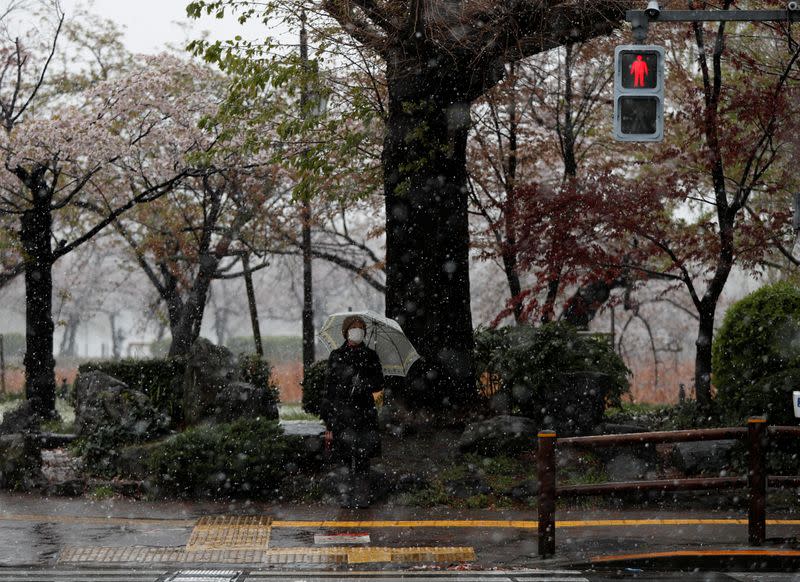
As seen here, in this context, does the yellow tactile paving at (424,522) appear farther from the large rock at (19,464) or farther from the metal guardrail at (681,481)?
the large rock at (19,464)

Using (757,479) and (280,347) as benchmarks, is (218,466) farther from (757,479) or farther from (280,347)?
(280,347)

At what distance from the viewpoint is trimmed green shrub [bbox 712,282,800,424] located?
10609 millimetres

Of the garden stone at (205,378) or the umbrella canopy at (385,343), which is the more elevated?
the umbrella canopy at (385,343)

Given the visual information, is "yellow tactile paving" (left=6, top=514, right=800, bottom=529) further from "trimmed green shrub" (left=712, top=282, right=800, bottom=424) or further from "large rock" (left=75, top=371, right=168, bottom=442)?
"large rock" (left=75, top=371, right=168, bottom=442)

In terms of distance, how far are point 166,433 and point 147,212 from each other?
13.6 meters

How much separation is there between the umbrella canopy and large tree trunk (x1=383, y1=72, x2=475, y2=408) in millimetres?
1530

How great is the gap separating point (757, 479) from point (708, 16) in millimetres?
4469

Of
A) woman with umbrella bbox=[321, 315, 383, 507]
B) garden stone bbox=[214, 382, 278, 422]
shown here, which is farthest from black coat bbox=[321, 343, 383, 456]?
garden stone bbox=[214, 382, 278, 422]

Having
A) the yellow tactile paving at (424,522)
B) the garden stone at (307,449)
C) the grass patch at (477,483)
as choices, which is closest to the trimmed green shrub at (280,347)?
the garden stone at (307,449)

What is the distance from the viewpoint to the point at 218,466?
10.6m

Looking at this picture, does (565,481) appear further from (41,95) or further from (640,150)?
(41,95)

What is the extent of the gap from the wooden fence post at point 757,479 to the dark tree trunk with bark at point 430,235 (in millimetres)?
5399

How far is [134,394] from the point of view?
12312mm

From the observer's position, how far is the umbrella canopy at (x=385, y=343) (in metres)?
11.2
